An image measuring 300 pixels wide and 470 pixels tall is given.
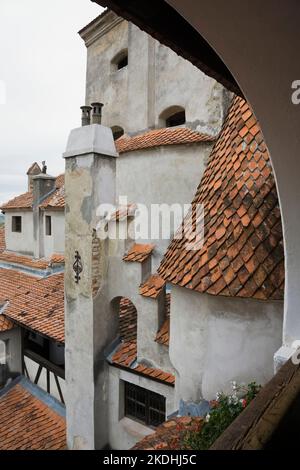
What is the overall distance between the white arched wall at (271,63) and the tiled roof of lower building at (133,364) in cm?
398

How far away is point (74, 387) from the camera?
7266 mm

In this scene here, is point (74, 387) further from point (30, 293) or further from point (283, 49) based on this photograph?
point (283, 49)

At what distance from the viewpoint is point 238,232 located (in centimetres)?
395

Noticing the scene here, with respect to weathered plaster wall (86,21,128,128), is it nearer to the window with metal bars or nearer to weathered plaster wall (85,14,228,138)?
weathered plaster wall (85,14,228,138)

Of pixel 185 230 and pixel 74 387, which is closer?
pixel 185 230

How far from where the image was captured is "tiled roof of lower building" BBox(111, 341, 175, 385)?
608 cm

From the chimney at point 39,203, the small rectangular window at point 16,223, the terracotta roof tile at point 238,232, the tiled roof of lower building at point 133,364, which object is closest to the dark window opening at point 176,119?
the terracotta roof tile at point 238,232

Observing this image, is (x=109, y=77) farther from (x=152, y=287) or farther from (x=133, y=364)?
(x=133, y=364)

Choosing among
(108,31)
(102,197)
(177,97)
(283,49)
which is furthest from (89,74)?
(283,49)

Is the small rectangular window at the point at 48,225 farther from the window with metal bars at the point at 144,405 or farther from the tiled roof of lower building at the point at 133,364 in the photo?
the window with metal bars at the point at 144,405

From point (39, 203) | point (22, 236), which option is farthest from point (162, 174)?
point (22, 236)

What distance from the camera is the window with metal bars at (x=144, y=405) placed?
21.5ft

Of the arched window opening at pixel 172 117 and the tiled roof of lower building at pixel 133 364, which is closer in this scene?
the tiled roof of lower building at pixel 133 364

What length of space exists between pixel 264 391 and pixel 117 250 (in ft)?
17.9
